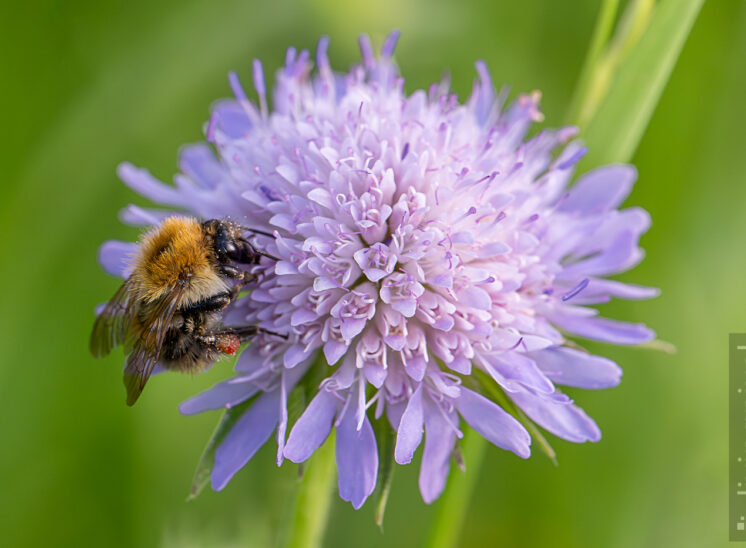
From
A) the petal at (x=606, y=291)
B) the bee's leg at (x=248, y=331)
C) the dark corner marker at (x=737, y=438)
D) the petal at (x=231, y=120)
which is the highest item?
the dark corner marker at (x=737, y=438)

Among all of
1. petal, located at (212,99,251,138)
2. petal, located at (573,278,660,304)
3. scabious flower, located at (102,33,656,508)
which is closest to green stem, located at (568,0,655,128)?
scabious flower, located at (102,33,656,508)

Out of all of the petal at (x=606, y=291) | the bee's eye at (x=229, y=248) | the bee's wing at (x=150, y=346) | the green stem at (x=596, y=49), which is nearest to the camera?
the bee's wing at (x=150, y=346)

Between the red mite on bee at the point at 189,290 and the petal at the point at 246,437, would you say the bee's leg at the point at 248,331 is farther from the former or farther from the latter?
the petal at the point at 246,437

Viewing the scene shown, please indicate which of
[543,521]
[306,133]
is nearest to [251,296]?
[306,133]

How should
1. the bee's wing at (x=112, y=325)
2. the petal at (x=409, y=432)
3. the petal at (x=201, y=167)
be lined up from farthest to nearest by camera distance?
the petal at (x=201, y=167) → the bee's wing at (x=112, y=325) → the petal at (x=409, y=432)

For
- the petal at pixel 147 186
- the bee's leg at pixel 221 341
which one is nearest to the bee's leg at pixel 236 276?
the bee's leg at pixel 221 341

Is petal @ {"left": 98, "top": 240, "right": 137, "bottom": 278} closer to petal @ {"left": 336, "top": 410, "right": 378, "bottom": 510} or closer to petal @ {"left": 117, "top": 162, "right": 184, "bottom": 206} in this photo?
petal @ {"left": 117, "top": 162, "right": 184, "bottom": 206}

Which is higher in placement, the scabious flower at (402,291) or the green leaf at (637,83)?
the green leaf at (637,83)
